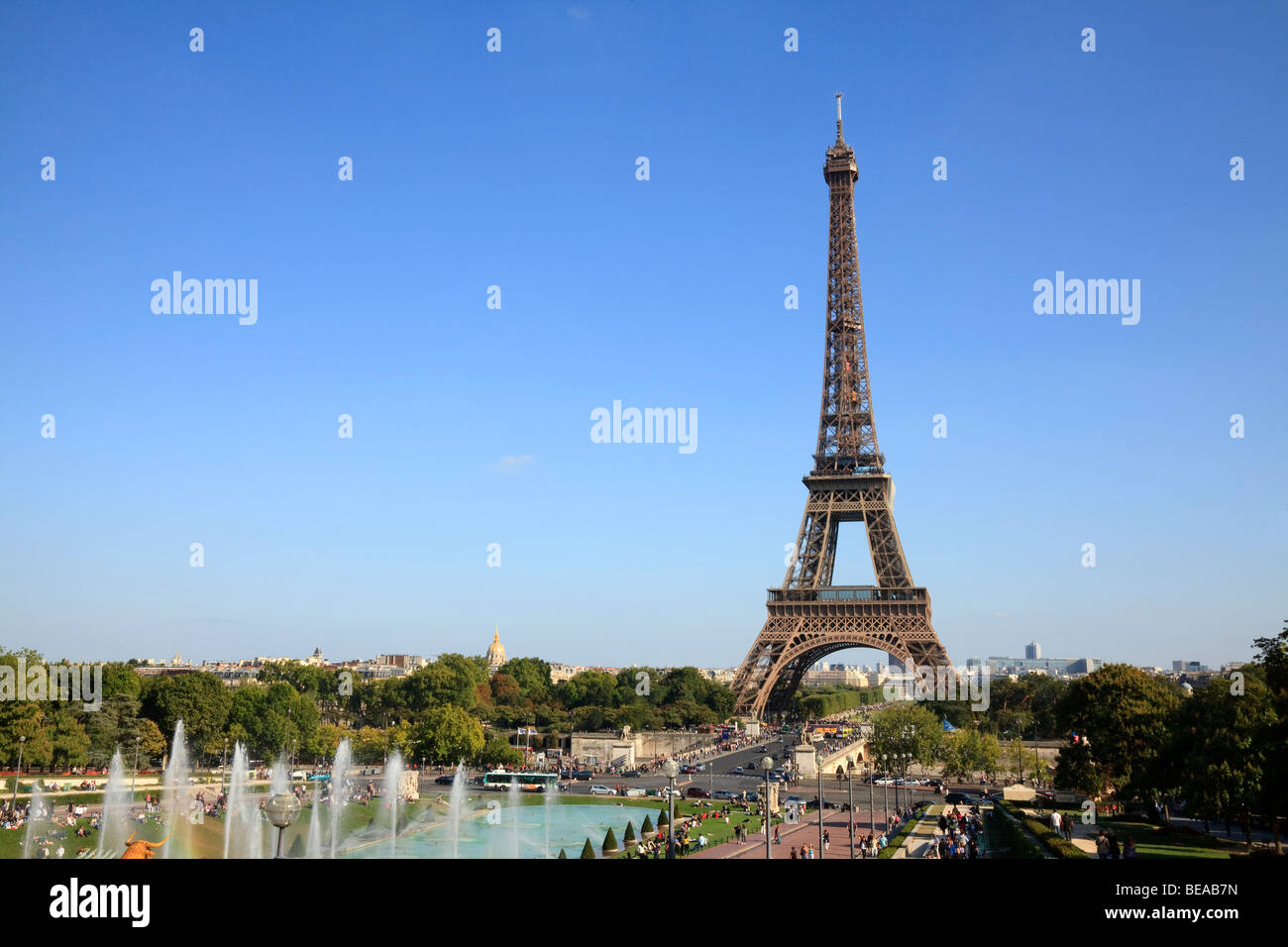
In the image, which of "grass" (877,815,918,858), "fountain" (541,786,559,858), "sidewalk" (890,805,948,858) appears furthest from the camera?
"fountain" (541,786,559,858)

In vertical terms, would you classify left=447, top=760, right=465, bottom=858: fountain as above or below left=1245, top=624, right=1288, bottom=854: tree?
below

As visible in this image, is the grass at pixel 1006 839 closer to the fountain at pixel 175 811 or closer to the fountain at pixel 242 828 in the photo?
the fountain at pixel 242 828

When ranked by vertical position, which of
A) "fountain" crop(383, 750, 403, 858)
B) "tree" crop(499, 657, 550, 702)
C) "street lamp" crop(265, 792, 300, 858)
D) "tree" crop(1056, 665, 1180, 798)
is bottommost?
"tree" crop(499, 657, 550, 702)

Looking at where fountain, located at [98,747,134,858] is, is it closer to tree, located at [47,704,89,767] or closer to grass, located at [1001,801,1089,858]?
tree, located at [47,704,89,767]

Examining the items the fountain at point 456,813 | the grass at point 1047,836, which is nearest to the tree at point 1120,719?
the grass at point 1047,836

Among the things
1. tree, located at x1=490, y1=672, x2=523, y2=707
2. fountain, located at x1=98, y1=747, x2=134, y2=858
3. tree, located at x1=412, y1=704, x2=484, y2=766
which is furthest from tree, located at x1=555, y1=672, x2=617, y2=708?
fountain, located at x1=98, y1=747, x2=134, y2=858

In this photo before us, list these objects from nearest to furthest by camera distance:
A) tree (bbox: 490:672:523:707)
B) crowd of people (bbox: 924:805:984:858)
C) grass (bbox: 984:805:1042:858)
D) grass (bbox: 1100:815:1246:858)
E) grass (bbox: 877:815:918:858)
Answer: grass (bbox: 984:805:1042:858)
crowd of people (bbox: 924:805:984:858)
grass (bbox: 1100:815:1246:858)
grass (bbox: 877:815:918:858)
tree (bbox: 490:672:523:707)

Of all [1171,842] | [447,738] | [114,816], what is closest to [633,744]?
[447,738]

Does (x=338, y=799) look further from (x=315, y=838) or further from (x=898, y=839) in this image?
(x=898, y=839)
